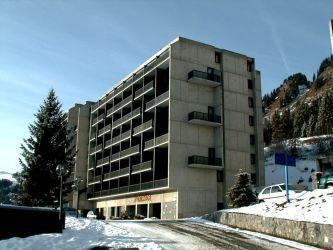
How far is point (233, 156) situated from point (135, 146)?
1463 cm

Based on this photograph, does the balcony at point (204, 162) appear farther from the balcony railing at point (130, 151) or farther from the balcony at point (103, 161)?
the balcony at point (103, 161)

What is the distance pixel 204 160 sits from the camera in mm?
55000

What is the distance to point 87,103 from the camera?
89875 millimetres

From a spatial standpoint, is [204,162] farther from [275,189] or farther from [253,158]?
[275,189]

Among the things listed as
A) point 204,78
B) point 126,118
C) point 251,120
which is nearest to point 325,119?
point 251,120

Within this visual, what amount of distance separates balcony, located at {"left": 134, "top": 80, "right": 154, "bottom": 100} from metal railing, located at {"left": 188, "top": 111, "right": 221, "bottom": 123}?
8.04 meters

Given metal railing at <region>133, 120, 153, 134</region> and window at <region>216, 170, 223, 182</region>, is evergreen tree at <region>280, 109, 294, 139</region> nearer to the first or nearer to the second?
metal railing at <region>133, 120, 153, 134</region>

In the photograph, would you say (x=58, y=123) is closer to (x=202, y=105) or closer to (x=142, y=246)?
(x=202, y=105)

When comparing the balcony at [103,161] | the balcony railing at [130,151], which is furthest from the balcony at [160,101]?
the balcony at [103,161]

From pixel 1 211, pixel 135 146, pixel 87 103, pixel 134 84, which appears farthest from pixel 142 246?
pixel 87 103

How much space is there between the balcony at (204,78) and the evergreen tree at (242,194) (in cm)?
1840

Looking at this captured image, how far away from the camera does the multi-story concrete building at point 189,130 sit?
54344mm

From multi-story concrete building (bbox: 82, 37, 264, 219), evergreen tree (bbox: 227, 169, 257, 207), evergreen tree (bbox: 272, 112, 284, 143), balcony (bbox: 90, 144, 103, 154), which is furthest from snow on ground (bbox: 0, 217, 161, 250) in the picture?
evergreen tree (bbox: 272, 112, 284, 143)

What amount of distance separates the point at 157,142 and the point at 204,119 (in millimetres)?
6714
